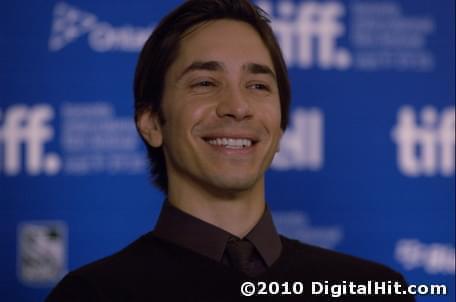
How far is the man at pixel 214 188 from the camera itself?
1470 millimetres

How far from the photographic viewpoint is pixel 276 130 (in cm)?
157

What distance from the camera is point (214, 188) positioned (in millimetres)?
1538

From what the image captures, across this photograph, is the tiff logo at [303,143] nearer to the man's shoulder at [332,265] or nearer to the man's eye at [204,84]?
the man's shoulder at [332,265]

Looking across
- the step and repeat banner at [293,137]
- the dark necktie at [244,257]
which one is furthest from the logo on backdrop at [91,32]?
the dark necktie at [244,257]

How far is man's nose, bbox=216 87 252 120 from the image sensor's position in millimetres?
1493

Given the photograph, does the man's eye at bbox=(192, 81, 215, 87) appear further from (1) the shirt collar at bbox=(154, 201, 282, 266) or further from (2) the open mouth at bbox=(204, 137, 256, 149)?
(1) the shirt collar at bbox=(154, 201, 282, 266)

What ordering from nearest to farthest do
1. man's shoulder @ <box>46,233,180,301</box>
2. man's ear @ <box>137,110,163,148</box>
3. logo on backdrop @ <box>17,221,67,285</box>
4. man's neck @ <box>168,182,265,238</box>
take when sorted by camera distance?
1. man's shoulder @ <box>46,233,180,301</box>
2. man's neck @ <box>168,182,265,238</box>
3. man's ear @ <box>137,110,163,148</box>
4. logo on backdrop @ <box>17,221,67,285</box>

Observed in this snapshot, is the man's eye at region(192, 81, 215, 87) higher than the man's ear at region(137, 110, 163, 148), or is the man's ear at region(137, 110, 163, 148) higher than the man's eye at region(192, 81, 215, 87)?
the man's eye at region(192, 81, 215, 87)

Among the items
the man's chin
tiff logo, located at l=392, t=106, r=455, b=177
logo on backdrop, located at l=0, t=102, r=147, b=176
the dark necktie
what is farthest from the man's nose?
tiff logo, located at l=392, t=106, r=455, b=177

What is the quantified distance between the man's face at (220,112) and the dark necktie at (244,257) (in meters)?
0.10

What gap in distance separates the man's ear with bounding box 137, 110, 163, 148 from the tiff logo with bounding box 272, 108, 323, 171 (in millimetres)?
643

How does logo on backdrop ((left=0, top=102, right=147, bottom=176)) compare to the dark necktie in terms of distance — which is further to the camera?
logo on backdrop ((left=0, top=102, right=147, bottom=176))

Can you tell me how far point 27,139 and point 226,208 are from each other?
31.3 inches

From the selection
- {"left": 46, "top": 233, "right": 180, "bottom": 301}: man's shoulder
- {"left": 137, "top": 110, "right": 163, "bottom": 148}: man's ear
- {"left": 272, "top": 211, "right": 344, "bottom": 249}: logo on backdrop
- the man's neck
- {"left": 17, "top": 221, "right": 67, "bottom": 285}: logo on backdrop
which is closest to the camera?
{"left": 46, "top": 233, "right": 180, "bottom": 301}: man's shoulder
